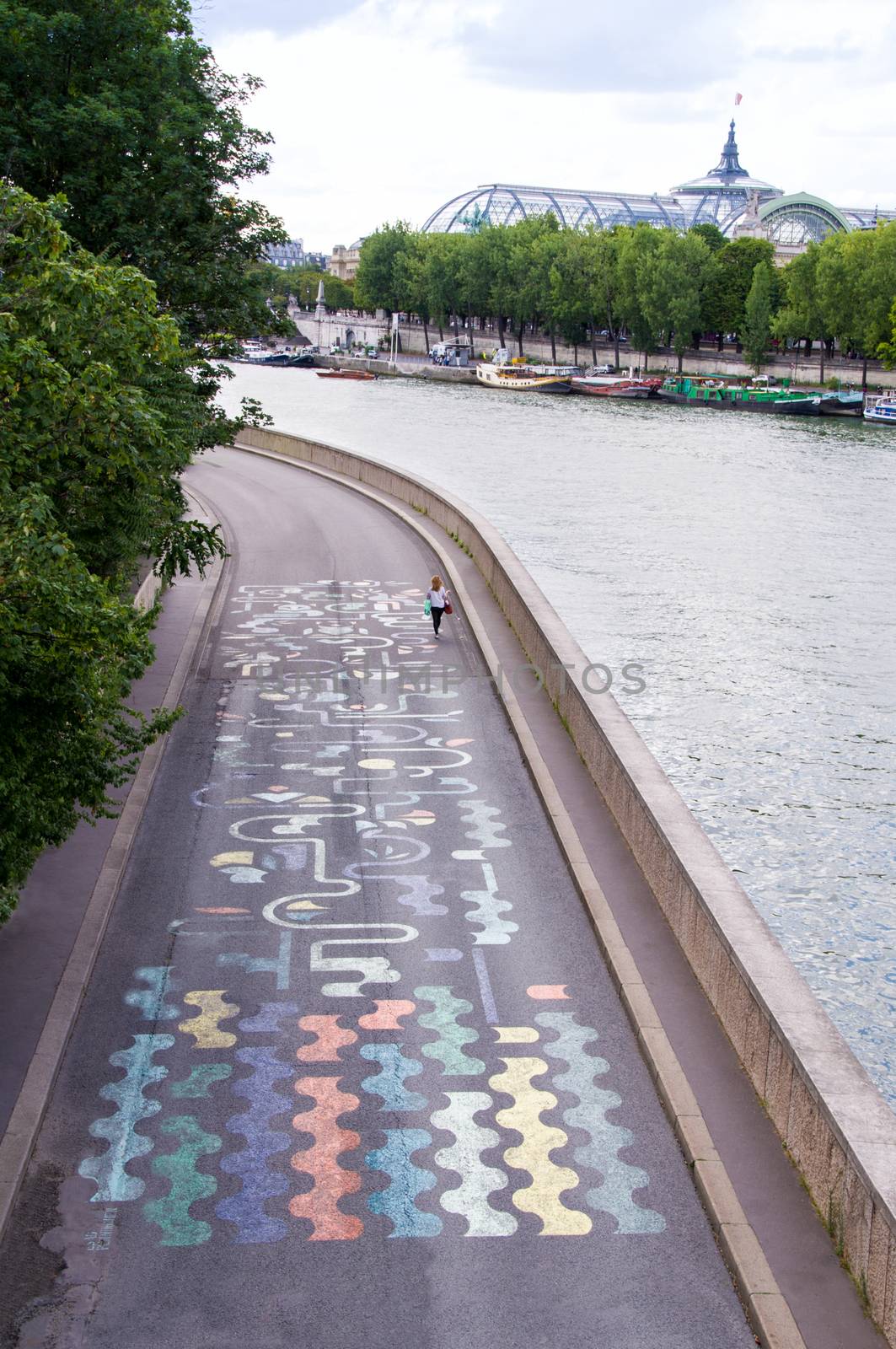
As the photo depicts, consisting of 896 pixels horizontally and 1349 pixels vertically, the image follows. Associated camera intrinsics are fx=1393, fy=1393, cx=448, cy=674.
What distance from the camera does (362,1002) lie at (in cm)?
1371

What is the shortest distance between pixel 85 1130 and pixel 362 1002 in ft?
10.6

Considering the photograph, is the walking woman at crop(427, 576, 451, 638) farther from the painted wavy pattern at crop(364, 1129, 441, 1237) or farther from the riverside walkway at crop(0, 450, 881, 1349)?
the painted wavy pattern at crop(364, 1129, 441, 1237)

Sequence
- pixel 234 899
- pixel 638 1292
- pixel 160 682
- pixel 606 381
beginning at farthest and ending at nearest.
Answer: pixel 606 381 < pixel 160 682 < pixel 234 899 < pixel 638 1292

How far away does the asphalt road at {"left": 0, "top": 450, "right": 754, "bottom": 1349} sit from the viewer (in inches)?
368

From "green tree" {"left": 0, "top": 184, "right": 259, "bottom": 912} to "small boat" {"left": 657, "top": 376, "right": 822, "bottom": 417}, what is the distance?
354ft

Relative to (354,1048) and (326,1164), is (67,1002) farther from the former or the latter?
(326,1164)

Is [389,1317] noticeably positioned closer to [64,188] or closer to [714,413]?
[64,188]

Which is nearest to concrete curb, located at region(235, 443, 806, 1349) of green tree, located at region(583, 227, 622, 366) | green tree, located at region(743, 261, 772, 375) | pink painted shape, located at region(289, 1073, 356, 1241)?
pink painted shape, located at region(289, 1073, 356, 1241)

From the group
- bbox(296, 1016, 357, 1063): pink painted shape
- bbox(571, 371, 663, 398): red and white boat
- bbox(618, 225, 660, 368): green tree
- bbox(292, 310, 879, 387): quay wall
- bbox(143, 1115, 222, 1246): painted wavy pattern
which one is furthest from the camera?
bbox(618, 225, 660, 368): green tree

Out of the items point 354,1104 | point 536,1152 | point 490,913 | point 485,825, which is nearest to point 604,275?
point 485,825

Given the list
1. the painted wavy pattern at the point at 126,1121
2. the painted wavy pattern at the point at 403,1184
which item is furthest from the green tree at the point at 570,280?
the painted wavy pattern at the point at 403,1184

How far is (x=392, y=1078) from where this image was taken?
12258mm

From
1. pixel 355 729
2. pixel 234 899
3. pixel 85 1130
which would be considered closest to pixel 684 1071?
pixel 85 1130

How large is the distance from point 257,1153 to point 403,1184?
1243mm
